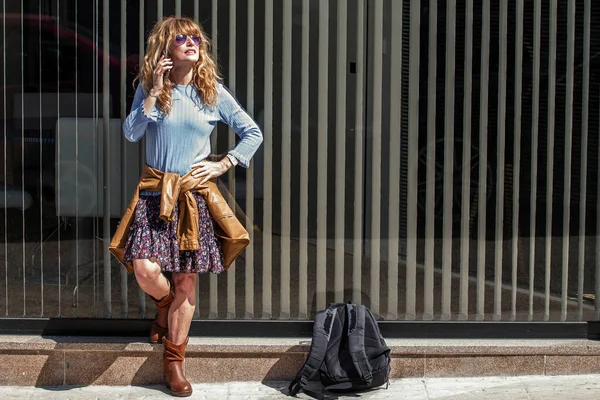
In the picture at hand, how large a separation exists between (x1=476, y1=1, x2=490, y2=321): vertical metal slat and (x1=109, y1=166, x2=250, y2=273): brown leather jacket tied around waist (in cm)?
135

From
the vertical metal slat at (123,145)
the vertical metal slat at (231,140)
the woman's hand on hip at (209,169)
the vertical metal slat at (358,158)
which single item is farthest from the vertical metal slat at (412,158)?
the vertical metal slat at (123,145)

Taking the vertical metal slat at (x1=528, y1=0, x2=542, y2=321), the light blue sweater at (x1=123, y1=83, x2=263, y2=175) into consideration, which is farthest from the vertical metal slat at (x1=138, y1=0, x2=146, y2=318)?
the vertical metal slat at (x1=528, y1=0, x2=542, y2=321)

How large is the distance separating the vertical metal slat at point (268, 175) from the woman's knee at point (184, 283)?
1.81 feet

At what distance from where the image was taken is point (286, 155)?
661 centimetres

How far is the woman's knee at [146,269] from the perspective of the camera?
19.7 ft

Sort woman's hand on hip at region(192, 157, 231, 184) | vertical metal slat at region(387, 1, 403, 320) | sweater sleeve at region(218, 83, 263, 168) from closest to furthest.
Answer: woman's hand on hip at region(192, 157, 231, 184) → sweater sleeve at region(218, 83, 263, 168) → vertical metal slat at region(387, 1, 403, 320)

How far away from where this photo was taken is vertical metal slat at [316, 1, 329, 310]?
656 centimetres

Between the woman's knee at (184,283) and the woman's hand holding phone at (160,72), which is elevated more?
the woman's hand holding phone at (160,72)

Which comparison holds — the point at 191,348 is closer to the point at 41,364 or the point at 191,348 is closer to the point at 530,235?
the point at 41,364

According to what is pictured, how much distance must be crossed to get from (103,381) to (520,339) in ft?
7.50

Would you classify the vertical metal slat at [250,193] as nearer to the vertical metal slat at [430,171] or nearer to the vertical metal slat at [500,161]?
the vertical metal slat at [430,171]

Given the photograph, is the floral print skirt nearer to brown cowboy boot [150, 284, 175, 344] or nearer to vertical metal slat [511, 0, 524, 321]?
brown cowboy boot [150, 284, 175, 344]

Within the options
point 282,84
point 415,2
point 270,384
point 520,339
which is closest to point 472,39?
point 415,2

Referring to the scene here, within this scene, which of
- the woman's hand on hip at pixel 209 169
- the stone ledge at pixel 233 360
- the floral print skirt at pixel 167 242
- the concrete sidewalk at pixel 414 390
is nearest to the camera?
the floral print skirt at pixel 167 242
